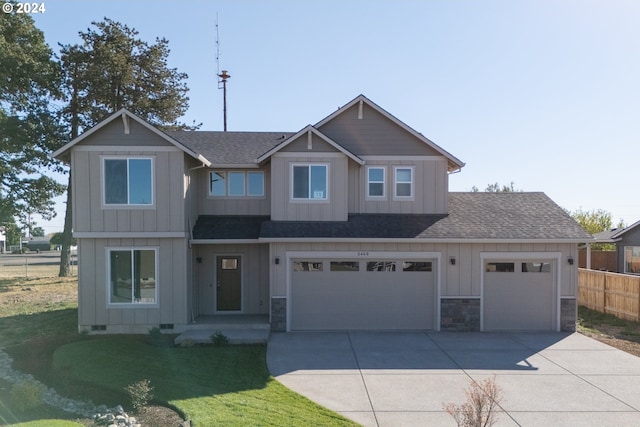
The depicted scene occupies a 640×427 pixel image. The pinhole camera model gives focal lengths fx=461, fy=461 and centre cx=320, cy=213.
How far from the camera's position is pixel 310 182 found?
13.9 m

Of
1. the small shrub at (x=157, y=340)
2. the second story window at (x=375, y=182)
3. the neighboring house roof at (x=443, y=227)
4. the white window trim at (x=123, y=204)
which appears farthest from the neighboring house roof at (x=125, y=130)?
the second story window at (x=375, y=182)

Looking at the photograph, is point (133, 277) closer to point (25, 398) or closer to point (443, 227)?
point (25, 398)

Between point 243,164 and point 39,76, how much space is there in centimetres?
1640

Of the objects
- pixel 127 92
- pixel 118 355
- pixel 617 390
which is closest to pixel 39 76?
pixel 127 92

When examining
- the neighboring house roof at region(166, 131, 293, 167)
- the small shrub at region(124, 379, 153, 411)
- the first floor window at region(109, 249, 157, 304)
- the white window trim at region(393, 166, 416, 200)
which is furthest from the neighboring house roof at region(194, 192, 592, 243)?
the small shrub at region(124, 379, 153, 411)

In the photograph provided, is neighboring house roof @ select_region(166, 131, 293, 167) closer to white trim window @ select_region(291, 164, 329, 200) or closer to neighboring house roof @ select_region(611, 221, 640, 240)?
white trim window @ select_region(291, 164, 329, 200)

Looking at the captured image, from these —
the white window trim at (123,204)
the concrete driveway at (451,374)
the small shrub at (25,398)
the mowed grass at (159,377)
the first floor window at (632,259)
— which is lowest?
the concrete driveway at (451,374)

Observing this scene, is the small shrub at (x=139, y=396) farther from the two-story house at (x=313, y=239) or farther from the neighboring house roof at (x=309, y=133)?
the neighboring house roof at (x=309, y=133)

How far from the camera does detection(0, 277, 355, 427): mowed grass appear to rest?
707 cm

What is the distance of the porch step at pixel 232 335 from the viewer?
11742 millimetres

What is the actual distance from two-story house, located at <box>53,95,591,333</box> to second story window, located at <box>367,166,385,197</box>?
4 cm

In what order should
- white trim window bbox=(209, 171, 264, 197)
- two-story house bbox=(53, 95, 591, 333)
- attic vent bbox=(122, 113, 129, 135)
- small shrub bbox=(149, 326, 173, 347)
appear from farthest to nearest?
white trim window bbox=(209, 171, 264, 197), two-story house bbox=(53, 95, 591, 333), attic vent bbox=(122, 113, 129, 135), small shrub bbox=(149, 326, 173, 347)

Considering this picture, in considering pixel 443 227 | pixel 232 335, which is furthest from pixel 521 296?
pixel 232 335

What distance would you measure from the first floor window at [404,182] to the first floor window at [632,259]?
17303 millimetres
